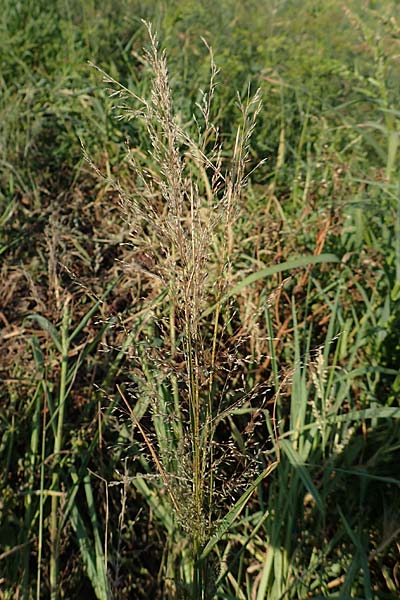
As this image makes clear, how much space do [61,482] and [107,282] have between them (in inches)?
33.8

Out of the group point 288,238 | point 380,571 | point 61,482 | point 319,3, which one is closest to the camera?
point 380,571

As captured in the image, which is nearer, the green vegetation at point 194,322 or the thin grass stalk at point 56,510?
the green vegetation at point 194,322

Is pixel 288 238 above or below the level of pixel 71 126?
below

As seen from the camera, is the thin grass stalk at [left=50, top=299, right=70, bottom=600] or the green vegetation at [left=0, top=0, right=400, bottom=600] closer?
the green vegetation at [left=0, top=0, right=400, bottom=600]

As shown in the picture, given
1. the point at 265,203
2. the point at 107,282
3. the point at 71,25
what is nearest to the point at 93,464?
the point at 107,282

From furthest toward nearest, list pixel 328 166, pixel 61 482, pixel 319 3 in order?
pixel 319 3, pixel 328 166, pixel 61 482

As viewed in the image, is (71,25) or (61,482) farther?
(71,25)

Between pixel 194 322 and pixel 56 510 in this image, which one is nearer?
pixel 194 322

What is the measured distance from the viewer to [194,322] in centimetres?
115

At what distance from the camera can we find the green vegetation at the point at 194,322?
1.28m

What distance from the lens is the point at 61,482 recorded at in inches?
78.4

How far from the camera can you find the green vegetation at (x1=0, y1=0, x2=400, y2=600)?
50.3 inches

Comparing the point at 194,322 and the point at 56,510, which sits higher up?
the point at 194,322

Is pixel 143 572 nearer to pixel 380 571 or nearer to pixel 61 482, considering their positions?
pixel 61 482
